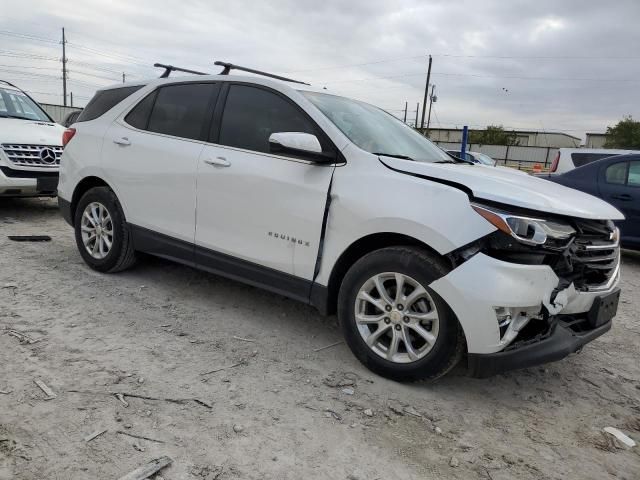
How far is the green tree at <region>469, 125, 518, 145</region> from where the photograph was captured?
60069 millimetres

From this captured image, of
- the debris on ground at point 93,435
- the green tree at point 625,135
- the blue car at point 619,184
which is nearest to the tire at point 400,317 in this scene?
the debris on ground at point 93,435

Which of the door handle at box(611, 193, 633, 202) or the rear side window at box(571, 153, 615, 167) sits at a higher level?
the rear side window at box(571, 153, 615, 167)

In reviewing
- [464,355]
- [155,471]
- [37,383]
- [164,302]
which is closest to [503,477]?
[464,355]

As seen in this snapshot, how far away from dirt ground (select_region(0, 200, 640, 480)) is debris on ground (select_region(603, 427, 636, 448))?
57 millimetres

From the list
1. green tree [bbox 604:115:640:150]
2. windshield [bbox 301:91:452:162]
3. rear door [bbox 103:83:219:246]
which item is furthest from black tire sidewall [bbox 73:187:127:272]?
green tree [bbox 604:115:640:150]

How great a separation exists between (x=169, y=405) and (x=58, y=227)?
4.95 meters

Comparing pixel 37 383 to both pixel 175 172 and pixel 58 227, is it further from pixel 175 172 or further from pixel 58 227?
pixel 58 227

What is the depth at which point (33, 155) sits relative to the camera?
6.95 m

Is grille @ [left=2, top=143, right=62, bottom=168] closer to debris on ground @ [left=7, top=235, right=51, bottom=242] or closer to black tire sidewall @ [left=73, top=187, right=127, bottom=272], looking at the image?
debris on ground @ [left=7, top=235, right=51, bottom=242]

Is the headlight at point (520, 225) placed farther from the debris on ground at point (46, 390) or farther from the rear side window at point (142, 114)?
the rear side window at point (142, 114)

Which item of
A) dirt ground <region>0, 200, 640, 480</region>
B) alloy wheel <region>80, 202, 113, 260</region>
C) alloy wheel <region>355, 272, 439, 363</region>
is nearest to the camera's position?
dirt ground <region>0, 200, 640, 480</region>

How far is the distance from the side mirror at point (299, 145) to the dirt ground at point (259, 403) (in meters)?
1.32

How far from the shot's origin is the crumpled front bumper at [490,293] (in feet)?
8.85

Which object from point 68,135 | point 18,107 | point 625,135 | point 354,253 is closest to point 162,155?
point 68,135
